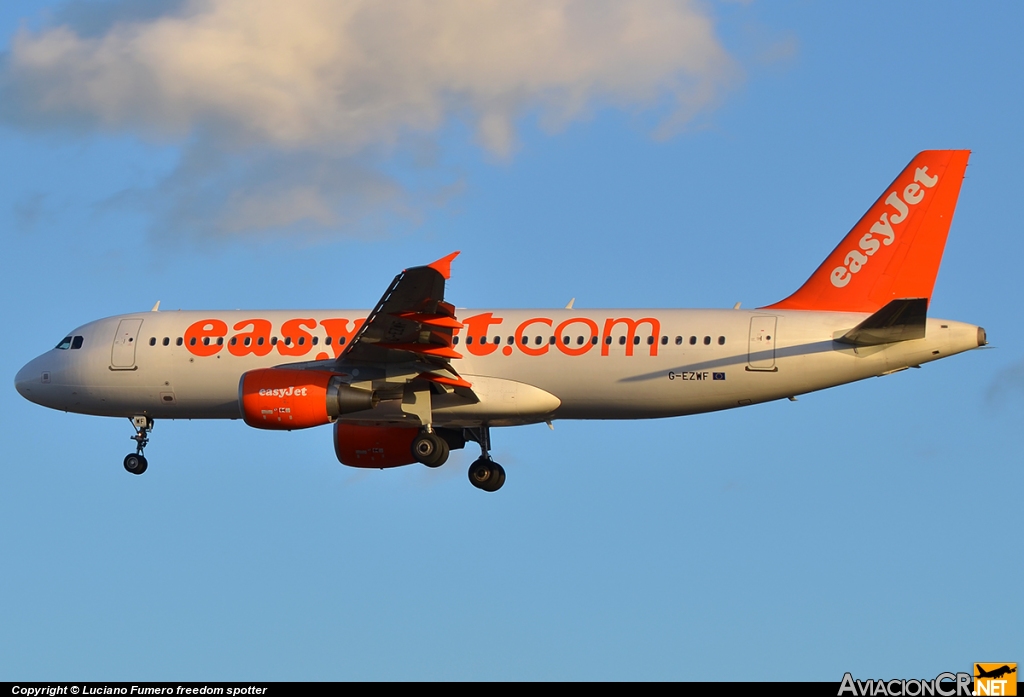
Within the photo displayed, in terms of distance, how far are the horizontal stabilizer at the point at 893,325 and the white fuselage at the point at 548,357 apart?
0.27m

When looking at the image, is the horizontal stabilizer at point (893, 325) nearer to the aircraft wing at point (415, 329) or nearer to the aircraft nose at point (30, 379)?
the aircraft wing at point (415, 329)

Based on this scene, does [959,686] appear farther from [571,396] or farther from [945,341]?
[571,396]

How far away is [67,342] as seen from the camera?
4503 centimetres

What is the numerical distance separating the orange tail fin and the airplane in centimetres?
4

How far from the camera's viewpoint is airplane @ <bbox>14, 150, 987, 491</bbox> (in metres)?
38.3

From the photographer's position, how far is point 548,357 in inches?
1581

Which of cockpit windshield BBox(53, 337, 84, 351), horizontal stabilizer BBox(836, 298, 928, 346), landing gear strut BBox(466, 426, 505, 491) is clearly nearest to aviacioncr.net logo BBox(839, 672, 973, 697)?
horizontal stabilizer BBox(836, 298, 928, 346)

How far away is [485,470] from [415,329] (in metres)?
6.60

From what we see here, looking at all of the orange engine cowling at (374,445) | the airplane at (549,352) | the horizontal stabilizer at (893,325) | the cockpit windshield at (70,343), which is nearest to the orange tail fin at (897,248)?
the airplane at (549,352)

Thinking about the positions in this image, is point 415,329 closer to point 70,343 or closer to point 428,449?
point 428,449

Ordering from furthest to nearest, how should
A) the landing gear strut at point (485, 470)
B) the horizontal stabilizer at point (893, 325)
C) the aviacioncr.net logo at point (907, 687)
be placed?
1. the landing gear strut at point (485, 470)
2. the horizontal stabilizer at point (893, 325)
3. the aviacioncr.net logo at point (907, 687)

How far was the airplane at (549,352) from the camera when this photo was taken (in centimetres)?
3834

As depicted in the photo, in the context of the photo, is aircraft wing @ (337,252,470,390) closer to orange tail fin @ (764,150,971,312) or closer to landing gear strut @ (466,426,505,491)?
landing gear strut @ (466,426,505,491)

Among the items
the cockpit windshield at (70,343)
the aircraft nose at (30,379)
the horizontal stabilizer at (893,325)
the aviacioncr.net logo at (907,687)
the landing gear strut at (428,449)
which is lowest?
the aviacioncr.net logo at (907,687)
